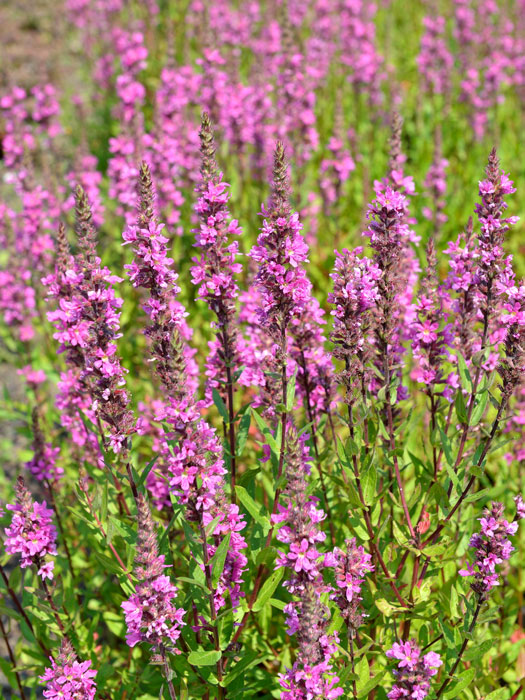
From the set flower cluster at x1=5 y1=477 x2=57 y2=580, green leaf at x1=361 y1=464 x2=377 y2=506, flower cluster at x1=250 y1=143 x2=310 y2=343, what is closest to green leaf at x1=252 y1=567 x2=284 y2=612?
green leaf at x1=361 y1=464 x2=377 y2=506

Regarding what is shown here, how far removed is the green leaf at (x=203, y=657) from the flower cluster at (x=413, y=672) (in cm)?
98

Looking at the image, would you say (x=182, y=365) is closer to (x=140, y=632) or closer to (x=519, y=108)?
(x=140, y=632)

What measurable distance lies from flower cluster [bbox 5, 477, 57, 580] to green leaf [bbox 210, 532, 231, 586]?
1111 mm

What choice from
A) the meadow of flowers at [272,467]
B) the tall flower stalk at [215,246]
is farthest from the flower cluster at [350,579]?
the tall flower stalk at [215,246]

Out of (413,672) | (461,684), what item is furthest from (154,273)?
(461,684)

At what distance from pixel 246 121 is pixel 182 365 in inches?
247

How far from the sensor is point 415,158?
1098cm

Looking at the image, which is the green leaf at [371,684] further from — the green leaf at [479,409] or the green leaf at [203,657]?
the green leaf at [479,409]

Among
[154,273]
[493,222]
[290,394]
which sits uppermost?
[493,222]

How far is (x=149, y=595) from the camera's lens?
3.46 m

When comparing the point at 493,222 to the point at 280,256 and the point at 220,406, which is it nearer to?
the point at 280,256

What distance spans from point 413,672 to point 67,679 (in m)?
1.85

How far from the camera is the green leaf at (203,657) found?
12.4 ft

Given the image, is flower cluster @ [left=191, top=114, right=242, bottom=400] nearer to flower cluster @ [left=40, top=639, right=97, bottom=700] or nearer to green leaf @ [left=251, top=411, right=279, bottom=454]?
green leaf @ [left=251, top=411, right=279, bottom=454]
